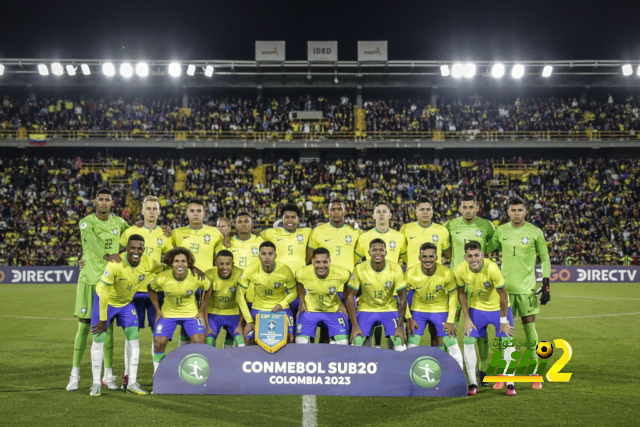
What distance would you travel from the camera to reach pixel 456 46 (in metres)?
37.6

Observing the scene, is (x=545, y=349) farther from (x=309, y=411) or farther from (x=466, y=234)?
(x=309, y=411)

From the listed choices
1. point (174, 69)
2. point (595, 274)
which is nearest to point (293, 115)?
point (174, 69)

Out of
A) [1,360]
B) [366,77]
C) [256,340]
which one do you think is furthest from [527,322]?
[366,77]

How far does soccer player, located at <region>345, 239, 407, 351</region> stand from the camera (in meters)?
6.94

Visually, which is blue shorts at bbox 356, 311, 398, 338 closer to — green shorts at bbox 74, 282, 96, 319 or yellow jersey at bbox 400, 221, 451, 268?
yellow jersey at bbox 400, 221, 451, 268

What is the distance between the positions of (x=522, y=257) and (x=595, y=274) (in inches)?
737

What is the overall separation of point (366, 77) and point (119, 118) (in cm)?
1419

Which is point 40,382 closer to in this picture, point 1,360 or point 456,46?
point 1,360

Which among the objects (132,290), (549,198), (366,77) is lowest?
(132,290)

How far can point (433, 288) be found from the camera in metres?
6.96

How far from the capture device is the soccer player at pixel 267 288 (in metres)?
7.01

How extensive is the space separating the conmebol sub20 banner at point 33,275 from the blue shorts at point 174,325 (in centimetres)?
1888

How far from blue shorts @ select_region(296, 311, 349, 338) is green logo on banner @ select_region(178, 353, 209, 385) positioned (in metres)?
1.17

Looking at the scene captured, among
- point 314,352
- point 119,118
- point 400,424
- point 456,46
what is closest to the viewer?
point 400,424
